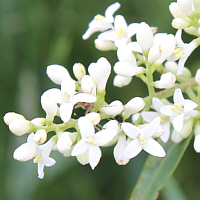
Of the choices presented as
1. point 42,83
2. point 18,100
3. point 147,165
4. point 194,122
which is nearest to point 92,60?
point 42,83

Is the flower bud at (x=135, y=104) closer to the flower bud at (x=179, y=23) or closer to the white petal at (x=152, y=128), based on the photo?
the white petal at (x=152, y=128)

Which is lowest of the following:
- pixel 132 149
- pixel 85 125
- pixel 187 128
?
pixel 187 128

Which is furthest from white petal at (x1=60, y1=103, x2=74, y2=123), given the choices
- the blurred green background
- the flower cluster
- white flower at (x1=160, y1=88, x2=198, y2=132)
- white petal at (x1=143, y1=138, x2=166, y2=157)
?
the blurred green background

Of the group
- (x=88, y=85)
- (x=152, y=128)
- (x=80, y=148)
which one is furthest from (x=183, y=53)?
(x=80, y=148)

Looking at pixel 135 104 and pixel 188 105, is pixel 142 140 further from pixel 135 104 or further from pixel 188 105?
pixel 188 105

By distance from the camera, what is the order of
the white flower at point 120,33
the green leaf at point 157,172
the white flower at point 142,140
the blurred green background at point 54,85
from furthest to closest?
1. the blurred green background at point 54,85
2. the green leaf at point 157,172
3. the white flower at point 120,33
4. the white flower at point 142,140

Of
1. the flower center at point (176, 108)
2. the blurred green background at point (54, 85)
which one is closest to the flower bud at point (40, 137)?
the flower center at point (176, 108)

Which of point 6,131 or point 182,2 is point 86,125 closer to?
point 182,2
